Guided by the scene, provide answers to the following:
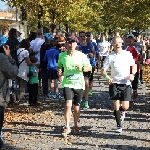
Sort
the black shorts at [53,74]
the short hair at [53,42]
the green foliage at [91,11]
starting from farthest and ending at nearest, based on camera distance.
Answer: the green foliage at [91,11], the black shorts at [53,74], the short hair at [53,42]

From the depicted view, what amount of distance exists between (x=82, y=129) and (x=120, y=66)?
4.96 ft

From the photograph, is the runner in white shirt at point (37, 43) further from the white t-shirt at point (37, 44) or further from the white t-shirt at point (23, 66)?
the white t-shirt at point (23, 66)

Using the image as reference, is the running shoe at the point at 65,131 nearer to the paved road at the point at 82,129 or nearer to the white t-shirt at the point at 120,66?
the paved road at the point at 82,129

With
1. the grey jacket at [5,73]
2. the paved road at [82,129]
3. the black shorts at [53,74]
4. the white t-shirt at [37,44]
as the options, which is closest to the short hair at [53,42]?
the black shorts at [53,74]

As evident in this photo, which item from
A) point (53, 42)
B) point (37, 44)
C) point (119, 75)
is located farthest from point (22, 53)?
point (119, 75)

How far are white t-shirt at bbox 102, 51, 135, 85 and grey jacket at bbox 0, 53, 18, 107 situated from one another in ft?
8.69

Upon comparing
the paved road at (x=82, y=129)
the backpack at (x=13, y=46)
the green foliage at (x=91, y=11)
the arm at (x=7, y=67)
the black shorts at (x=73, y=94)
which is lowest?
the paved road at (x=82, y=129)

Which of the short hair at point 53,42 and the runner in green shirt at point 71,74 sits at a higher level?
the short hair at point 53,42

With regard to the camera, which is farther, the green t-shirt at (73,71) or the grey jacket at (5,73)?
the green t-shirt at (73,71)

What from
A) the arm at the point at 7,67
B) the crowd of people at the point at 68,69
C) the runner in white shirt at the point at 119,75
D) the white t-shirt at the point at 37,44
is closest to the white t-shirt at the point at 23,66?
the crowd of people at the point at 68,69

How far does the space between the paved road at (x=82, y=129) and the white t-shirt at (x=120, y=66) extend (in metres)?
1.04

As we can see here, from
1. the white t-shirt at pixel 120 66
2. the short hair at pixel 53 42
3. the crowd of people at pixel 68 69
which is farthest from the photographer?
the short hair at pixel 53 42

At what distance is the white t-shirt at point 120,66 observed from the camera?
877 cm

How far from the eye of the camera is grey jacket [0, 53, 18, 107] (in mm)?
6477
